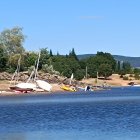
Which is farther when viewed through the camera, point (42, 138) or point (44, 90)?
point (44, 90)

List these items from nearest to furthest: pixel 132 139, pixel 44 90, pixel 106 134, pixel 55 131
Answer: pixel 132 139
pixel 106 134
pixel 55 131
pixel 44 90

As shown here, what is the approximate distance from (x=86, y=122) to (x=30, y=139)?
1752 centimetres

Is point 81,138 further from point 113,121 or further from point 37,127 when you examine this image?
point 113,121

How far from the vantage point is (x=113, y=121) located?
6638 cm

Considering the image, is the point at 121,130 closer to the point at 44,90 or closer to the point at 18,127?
the point at 18,127

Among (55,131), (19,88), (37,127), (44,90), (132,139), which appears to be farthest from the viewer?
(44,90)

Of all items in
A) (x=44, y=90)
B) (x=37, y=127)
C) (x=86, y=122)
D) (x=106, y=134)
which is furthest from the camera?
(x=44, y=90)

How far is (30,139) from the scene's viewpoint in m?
49.3

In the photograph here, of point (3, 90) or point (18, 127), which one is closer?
point (18, 127)

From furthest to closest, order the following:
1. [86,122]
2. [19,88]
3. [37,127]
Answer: [19,88], [86,122], [37,127]

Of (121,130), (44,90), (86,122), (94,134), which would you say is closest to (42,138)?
(94,134)

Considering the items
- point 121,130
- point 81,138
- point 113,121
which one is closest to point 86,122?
point 113,121

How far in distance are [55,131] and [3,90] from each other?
124166 mm

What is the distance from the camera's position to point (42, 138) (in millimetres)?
49719
